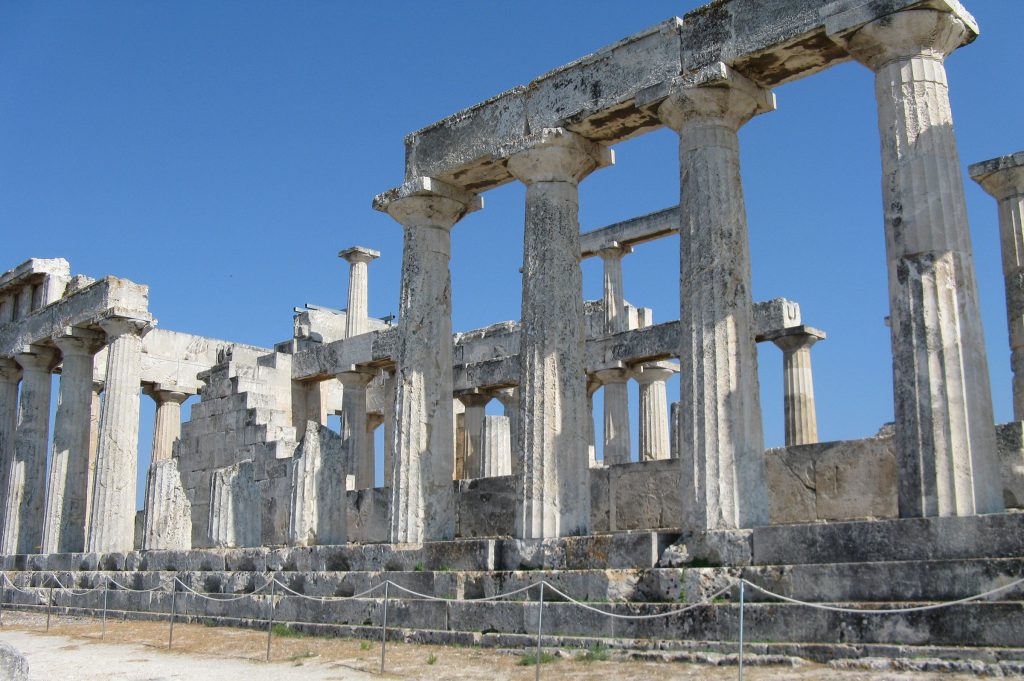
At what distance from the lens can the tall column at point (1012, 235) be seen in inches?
667

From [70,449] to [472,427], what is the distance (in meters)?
9.91

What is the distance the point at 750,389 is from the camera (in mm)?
12180

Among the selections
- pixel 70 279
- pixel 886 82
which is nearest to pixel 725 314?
pixel 886 82

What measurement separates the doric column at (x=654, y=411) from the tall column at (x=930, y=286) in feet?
54.7

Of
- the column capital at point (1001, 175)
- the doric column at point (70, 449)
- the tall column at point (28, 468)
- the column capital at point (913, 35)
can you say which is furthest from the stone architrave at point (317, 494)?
the tall column at point (28, 468)

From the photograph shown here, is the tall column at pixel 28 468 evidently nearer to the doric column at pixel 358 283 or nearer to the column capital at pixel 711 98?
the doric column at pixel 358 283

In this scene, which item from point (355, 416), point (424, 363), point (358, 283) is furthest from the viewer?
point (358, 283)

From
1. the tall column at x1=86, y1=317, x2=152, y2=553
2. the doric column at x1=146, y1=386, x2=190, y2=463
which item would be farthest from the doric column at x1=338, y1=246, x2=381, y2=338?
the tall column at x1=86, y1=317, x2=152, y2=553

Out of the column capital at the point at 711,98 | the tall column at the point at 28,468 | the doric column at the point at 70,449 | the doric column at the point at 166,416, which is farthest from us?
the doric column at the point at 166,416

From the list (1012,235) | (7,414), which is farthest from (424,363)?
(7,414)

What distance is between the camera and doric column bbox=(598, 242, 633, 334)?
28344mm

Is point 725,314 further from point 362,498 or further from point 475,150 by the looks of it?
point 362,498

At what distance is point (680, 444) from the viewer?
503 inches

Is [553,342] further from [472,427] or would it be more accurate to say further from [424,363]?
[472,427]
